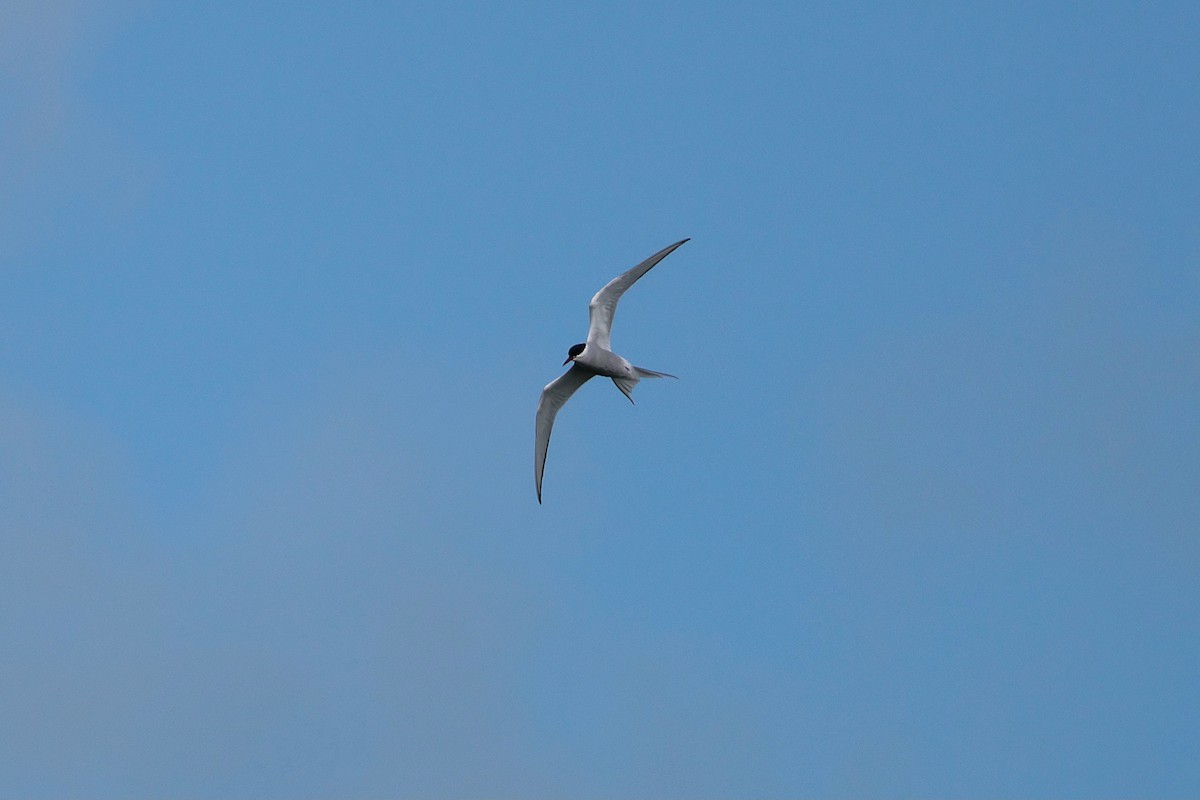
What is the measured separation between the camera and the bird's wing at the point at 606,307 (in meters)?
40.3

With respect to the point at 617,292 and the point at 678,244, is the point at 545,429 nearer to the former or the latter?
the point at 617,292

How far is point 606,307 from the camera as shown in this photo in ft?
133

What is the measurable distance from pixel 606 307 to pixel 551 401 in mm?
3518

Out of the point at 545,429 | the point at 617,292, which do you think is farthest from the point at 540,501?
the point at 617,292

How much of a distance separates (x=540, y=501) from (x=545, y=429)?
274cm

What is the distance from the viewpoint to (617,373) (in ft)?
133

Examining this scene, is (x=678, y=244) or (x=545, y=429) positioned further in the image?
(x=545, y=429)

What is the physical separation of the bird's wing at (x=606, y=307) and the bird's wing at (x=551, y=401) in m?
1.39

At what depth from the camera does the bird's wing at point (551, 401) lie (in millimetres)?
41906

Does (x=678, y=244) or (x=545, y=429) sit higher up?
(x=678, y=244)

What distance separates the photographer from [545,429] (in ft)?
139

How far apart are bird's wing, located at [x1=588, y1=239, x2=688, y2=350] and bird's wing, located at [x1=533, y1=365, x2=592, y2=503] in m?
1.39

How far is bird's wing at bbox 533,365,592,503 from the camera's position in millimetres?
41906

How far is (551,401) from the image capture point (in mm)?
42656
